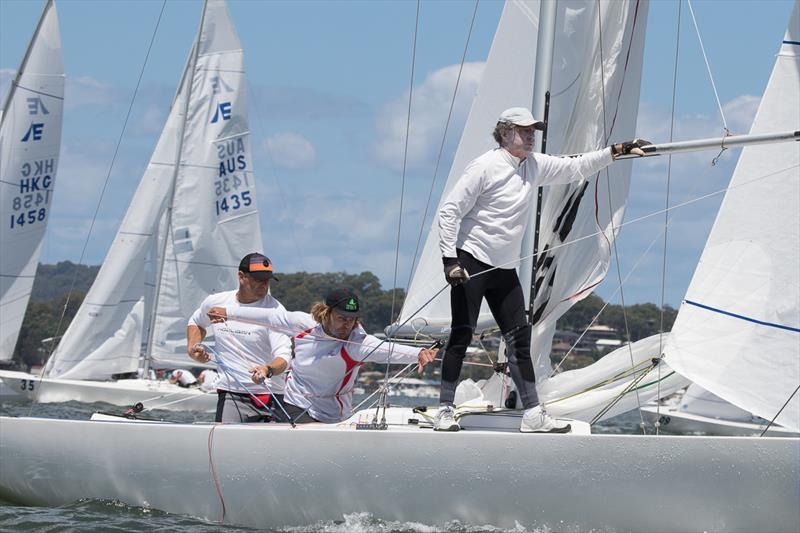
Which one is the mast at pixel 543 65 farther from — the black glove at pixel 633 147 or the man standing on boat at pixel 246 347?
the man standing on boat at pixel 246 347

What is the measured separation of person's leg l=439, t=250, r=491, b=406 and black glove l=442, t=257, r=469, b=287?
18 centimetres

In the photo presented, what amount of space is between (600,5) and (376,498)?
320cm

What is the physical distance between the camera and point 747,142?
5.74m

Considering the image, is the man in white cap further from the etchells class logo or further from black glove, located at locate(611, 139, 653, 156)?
the etchells class logo

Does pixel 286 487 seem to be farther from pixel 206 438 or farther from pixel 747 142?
pixel 747 142

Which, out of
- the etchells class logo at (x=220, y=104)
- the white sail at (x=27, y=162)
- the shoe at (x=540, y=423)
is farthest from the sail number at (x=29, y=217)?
the shoe at (x=540, y=423)

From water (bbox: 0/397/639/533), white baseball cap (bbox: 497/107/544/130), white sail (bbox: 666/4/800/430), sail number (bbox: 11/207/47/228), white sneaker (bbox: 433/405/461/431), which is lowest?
water (bbox: 0/397/639/533)

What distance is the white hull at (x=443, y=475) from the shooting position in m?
5.41

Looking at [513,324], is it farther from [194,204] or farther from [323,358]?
[194,204]

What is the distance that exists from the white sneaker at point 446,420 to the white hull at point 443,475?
11cm

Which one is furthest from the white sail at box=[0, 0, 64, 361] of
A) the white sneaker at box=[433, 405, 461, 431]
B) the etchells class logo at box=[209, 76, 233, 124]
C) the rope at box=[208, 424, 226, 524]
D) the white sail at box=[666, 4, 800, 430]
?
the white sail at box=[666, 4, 800, 430]

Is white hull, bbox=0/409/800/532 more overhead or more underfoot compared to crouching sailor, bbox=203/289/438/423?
more underfoot

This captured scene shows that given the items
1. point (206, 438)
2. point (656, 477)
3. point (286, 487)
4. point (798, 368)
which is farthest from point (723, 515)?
point (206, 438)

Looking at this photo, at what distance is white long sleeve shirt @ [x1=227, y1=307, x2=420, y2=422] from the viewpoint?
6.36 m
